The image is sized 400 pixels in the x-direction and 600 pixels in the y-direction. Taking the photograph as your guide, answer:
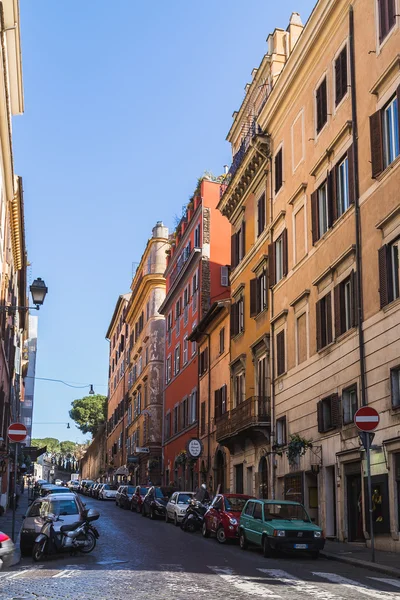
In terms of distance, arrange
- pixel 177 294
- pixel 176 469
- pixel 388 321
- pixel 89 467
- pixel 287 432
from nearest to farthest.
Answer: pixel 388 321
pixel 287 432
pixel 176 469
pixel 177 294
pixel 89 467

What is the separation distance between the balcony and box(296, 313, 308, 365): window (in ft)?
12.9

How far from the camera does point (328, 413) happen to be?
24.6 m

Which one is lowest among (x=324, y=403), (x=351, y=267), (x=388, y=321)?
(x=324, y=403)

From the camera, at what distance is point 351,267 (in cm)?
2300

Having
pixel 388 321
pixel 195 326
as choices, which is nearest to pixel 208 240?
pixel 195 326

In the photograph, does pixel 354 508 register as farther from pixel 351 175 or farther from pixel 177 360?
pixel 177 360

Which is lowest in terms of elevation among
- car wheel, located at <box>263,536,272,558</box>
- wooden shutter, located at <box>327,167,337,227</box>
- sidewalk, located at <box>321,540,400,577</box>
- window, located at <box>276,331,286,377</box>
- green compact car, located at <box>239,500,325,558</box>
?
sidewalk, located at <box>321,540,400,577</box>

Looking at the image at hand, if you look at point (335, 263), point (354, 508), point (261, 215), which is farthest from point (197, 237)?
point (354, 508)

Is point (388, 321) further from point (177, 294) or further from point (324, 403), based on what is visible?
point (177, 294)

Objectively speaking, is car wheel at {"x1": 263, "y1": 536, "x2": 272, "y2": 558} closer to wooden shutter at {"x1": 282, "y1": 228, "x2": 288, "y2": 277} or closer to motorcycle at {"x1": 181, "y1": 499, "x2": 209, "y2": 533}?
motorcycle at {"x1": 181, "y1": 499, "x2": 209, "y2": 533}

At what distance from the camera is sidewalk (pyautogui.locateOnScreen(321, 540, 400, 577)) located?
15.5 m

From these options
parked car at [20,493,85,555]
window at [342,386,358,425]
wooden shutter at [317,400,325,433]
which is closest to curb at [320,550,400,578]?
window at [342,386,358,425]

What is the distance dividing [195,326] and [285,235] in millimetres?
18295

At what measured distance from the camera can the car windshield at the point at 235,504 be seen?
2389 cm
